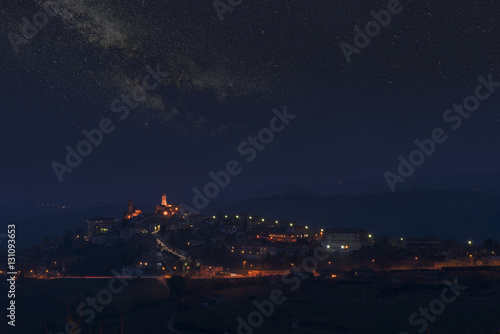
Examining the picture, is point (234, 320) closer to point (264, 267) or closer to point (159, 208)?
point (264, 267)

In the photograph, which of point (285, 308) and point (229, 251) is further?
point (229, 251)

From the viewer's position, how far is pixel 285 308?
171ft

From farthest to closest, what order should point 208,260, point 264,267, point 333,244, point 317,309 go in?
point 333,244
point 208,260
point 264,267
point 317,309

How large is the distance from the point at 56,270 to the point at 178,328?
37.9m

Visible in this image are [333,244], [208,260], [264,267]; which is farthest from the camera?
[333,244]

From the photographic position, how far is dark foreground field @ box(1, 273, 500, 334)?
4528 centimetres

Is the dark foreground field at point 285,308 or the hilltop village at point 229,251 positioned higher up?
the hilltop village at point 229,251

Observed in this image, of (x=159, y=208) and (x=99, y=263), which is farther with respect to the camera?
(x=159, y=208)

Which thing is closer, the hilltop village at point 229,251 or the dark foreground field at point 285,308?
the dark foreground field at point 285,308

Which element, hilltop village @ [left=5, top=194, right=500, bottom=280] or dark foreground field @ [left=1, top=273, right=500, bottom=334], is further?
hilltop village @ [left=5, top=194, right=500, bottom=280]

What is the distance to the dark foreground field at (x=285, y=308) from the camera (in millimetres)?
45281

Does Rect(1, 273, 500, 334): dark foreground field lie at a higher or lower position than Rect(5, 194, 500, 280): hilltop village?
lower

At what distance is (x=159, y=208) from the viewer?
120m

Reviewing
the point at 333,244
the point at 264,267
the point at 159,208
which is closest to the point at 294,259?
the point at 264,267
